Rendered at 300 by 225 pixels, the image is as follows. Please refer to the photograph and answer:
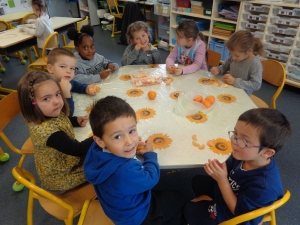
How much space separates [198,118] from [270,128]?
0.46 m

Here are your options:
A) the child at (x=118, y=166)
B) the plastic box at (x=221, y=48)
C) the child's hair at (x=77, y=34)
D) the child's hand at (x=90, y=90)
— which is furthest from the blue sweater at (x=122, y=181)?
the plastic box at (x=221, y=48)

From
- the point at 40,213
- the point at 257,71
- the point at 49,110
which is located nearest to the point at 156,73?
the point at 257,71

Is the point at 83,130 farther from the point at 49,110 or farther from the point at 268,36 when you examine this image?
the point at 268,36

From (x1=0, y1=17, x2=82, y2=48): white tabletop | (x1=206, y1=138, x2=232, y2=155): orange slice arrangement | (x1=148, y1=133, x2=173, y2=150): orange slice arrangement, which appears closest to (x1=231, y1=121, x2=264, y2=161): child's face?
(x1=206, y1=138, x2=232, y2=155): orange slice arrangement

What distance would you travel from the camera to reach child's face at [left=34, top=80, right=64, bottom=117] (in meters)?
1.04

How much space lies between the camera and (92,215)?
1.05 m

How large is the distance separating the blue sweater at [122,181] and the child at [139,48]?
1361 millimetres

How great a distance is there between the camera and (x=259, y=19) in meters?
2.87

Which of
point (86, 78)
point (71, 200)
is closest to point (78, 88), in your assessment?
point (86, 78)

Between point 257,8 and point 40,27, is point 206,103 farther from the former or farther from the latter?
point 40,27

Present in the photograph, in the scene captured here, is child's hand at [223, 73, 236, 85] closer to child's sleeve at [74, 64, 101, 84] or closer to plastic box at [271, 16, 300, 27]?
child's sleeve at [74, 64, 101, 84]

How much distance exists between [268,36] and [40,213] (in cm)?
312

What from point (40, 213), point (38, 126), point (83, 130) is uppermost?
point (38, 126)

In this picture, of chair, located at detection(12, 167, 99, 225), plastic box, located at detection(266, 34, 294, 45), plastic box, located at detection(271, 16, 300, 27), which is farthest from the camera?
plastic box, located at detection(266, 34, 294, 45)
